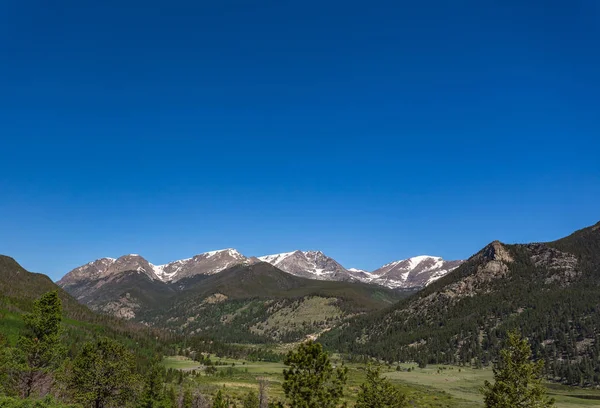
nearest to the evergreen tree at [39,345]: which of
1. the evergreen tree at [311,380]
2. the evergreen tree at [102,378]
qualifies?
the evergreen tree at [102,378]

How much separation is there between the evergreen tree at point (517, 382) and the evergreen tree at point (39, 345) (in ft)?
195

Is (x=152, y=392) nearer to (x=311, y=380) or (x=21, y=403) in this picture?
(x=21, y=403)

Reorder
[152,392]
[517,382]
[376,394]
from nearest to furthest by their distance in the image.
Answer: [517,382] < [376,394] < [152,392]

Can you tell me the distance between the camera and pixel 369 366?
45.6 meters

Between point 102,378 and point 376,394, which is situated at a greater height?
point 102,378

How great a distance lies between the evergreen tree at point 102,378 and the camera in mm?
51719

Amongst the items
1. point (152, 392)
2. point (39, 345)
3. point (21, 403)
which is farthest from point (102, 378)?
point (152, 392)

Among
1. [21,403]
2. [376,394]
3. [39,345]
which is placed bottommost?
[376,394]

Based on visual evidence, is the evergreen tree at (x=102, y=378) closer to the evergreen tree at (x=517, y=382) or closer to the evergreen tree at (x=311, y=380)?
the evergreen tree at (x=311, y=380)

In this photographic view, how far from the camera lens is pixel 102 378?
169ft

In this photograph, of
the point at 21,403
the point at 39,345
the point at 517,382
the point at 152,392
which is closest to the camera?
the point at 21,403

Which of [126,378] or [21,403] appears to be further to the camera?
[126,378]

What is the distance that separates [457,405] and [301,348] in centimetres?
11727

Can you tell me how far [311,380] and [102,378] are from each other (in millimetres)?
31919
